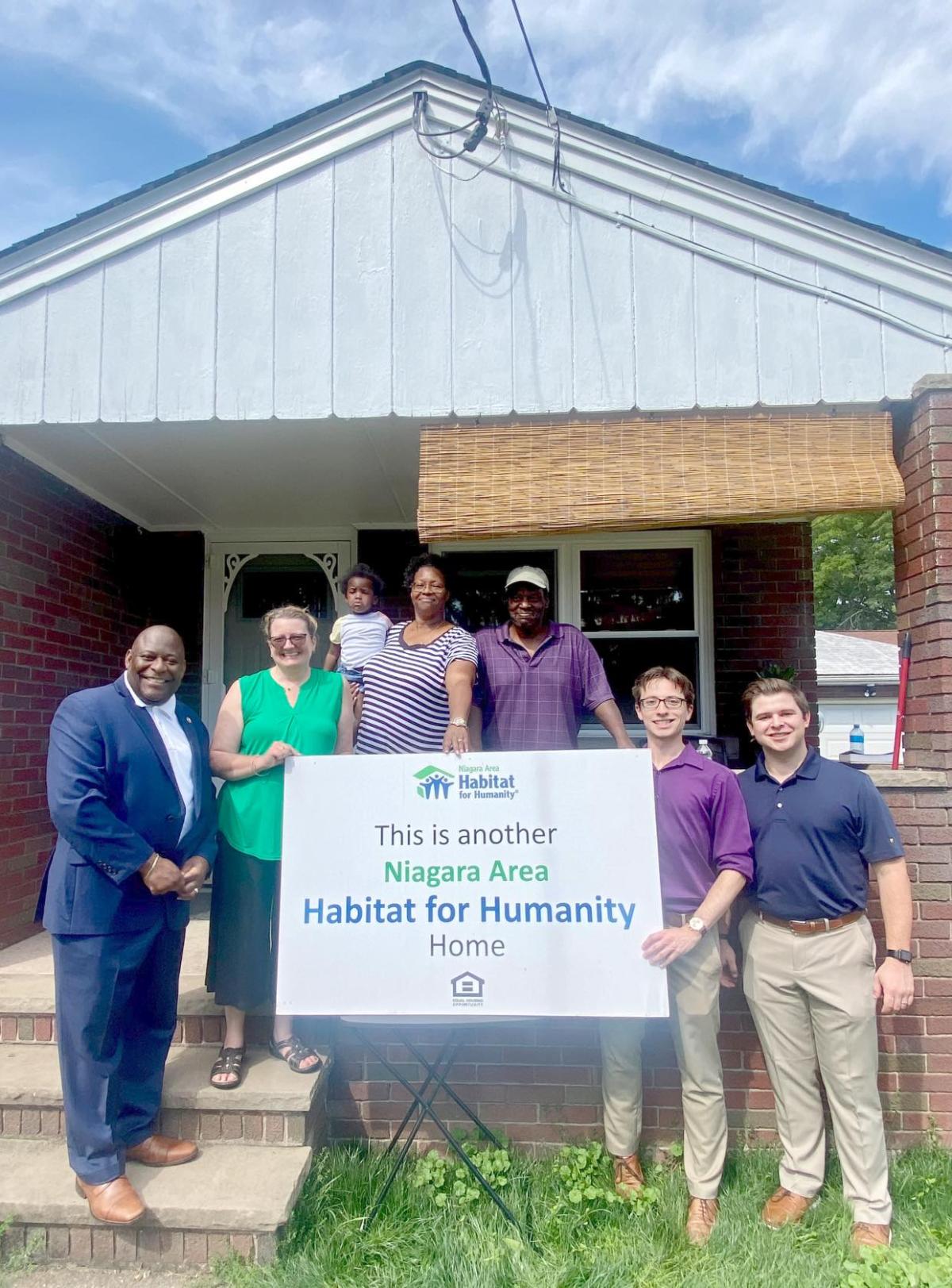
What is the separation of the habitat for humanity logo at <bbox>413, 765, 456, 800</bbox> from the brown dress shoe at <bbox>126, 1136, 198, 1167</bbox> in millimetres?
1452

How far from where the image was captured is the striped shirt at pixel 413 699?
10.1 ft

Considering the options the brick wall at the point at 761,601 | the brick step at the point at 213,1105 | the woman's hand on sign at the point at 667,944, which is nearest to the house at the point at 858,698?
the brick wall at the point at 761,601

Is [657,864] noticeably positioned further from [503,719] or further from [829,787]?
[503,719]

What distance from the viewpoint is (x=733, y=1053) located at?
10.5 ft

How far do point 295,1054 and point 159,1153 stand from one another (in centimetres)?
52

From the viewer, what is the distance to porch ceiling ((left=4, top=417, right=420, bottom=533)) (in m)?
3.91

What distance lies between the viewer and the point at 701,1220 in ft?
8.74

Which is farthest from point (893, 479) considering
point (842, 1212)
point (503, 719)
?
point (842, 1212)

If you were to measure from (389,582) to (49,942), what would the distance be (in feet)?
9.91

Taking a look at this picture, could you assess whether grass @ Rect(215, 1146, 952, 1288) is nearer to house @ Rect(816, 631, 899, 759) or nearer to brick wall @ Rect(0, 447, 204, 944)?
brick wall @ Rect(0, 447, 204, 944)

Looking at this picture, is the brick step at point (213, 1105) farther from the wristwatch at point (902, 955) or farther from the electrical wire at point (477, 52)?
the electrical wire at point (477, 52)

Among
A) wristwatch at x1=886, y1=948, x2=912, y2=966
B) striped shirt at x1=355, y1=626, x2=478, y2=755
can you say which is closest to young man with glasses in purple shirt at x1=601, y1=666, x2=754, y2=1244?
wristwatch at x1=886, y1=948, x2=912, y2=966

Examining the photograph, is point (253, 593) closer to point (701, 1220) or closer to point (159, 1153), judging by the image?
point (159, 1153)

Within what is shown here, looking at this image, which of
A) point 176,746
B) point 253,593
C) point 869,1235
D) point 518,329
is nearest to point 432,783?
point 176,746
